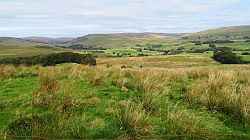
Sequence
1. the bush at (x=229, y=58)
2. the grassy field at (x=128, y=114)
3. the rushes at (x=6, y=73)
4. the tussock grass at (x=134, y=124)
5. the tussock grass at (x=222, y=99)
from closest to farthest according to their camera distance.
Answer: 1. the grassy field at (x=128, y=114)
2. the tussock grass at (x=134, y=124)
3. the tussock grass at (x=222, y=99)
4. the rushes at (x=6, y=73)
5. the bush at (x=229, y=58)

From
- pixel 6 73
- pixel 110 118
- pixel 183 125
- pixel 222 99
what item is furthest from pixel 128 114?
pixel 6 73

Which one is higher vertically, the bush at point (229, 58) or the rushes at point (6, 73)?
the rushes at point (6, 73)

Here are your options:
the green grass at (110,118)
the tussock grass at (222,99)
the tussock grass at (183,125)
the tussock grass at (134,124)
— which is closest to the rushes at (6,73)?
the green grass at (110,118)

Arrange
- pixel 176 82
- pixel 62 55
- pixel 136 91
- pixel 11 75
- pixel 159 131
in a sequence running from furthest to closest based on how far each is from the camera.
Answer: pixel 62 55
pixel 11 75
pixel 176 82
pixel 136 91
pixel 159 131

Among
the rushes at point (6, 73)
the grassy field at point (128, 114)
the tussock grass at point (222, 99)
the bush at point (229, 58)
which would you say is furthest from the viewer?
the bush at point (229, 58)

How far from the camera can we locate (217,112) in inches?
336

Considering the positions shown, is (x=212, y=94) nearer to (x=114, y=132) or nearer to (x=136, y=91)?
(x=136, y=91)

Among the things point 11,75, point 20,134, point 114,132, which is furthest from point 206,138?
point 11,75

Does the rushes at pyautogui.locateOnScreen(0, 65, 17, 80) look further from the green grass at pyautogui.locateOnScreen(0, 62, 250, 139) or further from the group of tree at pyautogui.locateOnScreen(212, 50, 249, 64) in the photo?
the group of tree at pyautogui.locateOnScreen(212, 50, 249, 64)

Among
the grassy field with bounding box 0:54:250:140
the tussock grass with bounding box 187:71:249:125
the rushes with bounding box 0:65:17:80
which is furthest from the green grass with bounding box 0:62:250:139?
the rushes with bounding box 0:65:17:80

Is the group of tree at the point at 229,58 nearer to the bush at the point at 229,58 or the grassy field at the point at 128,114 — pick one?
the bush at the point at 229,58

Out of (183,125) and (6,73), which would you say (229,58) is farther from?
(183,125)

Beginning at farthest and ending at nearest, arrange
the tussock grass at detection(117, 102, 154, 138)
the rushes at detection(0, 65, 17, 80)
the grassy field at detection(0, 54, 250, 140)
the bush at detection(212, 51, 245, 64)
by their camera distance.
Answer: the bush at detection(212, 51, 245, 64) → the rushes at detection(0, 65, 17, 80) → the tussock grass at detection(117, 102, 154, 138) → the grassy field at detection(0, 54, 250, 140)

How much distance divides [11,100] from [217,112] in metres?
5.44
